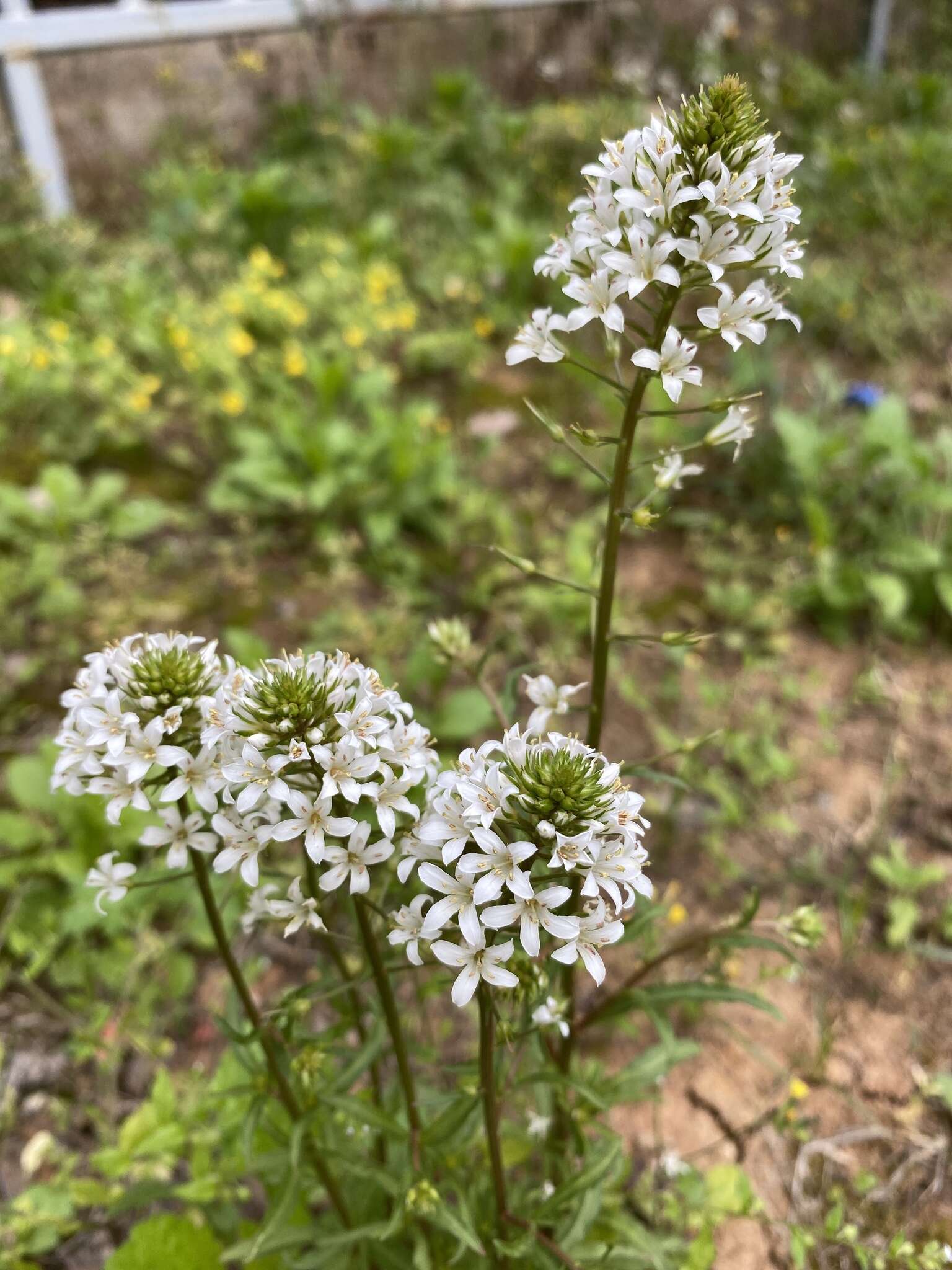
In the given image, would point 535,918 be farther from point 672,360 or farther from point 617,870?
point 672,360

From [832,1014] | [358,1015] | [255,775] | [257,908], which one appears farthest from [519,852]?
[832,1014]

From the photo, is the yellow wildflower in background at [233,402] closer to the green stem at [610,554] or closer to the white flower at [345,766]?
the green stem at [610,554]

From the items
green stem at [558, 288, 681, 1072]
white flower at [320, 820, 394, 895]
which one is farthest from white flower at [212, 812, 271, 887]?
green stem at [558, 288, 681, 1072]

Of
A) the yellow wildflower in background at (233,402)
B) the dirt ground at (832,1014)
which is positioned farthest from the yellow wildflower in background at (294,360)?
the dirt ground at (832,1014)

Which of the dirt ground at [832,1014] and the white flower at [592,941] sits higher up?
the white flower at [592,941]

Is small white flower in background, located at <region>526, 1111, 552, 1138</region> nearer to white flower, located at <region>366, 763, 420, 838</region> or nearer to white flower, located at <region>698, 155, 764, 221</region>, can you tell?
white flower, located at <region>366, 763, 420, 838</region>

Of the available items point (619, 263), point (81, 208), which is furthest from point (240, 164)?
point (619, 263)
